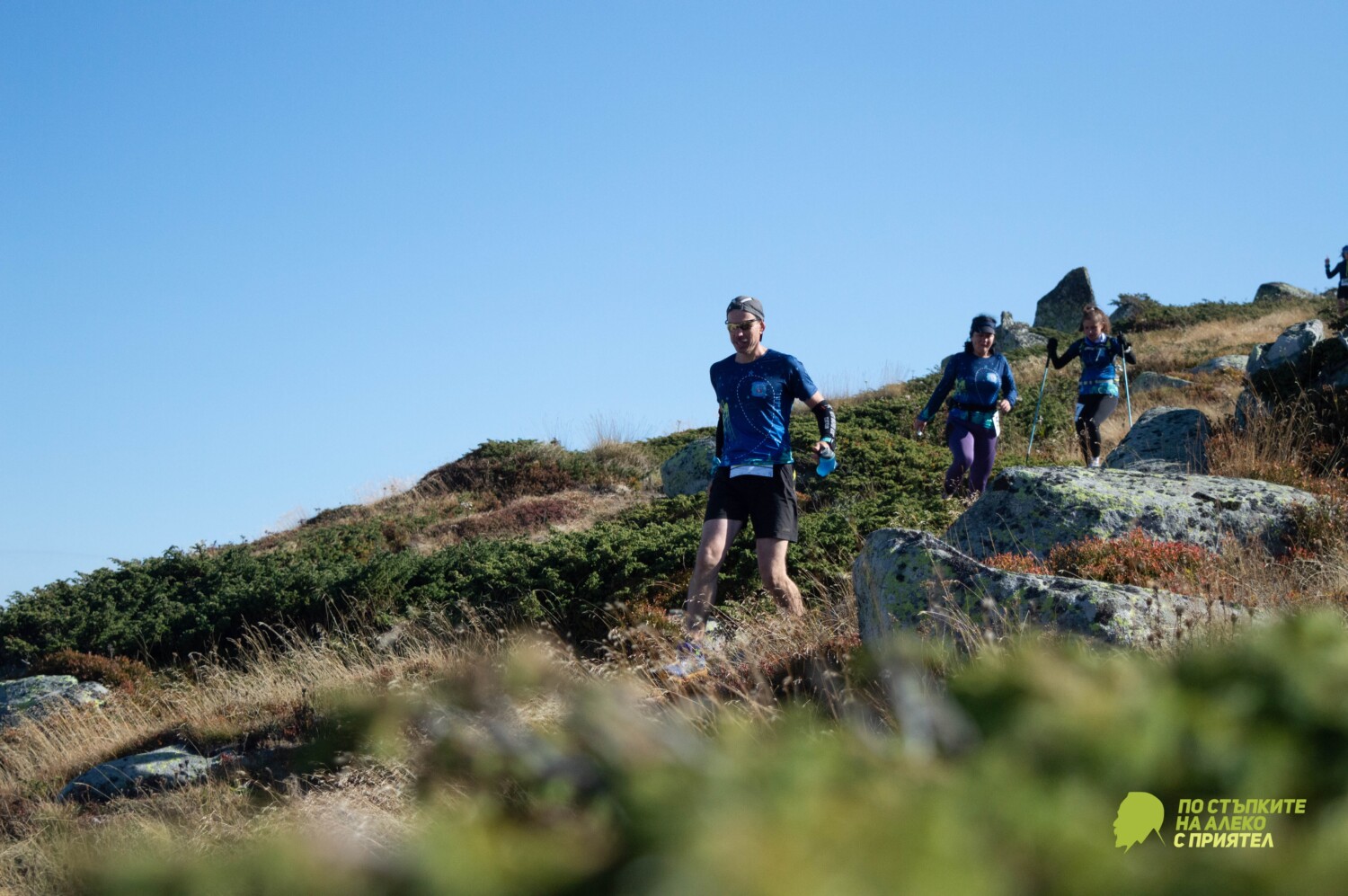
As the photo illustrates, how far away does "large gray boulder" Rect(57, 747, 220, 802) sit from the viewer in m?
7.12

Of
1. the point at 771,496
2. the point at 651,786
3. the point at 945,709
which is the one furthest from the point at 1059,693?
the point at 771,496

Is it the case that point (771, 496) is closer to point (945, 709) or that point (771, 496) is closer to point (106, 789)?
point (106, 789)

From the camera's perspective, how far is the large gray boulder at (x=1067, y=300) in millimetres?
42219

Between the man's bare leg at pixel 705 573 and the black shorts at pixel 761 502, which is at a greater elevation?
the black shorts at pixel 761 502

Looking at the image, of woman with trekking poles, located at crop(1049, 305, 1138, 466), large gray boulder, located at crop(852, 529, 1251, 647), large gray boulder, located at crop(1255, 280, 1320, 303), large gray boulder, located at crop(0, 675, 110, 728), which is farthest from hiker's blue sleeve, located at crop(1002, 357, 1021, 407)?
large gray boulder, located at crop(1255, 280, 1320, 303)

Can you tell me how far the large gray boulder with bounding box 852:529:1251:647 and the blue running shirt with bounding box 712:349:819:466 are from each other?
4.87 ft

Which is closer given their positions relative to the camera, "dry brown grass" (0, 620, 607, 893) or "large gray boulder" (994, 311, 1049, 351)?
"dry brown grass" (0, 620, 607, 893)

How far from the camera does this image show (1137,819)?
4.75ft

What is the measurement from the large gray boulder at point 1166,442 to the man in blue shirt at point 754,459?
6.32m

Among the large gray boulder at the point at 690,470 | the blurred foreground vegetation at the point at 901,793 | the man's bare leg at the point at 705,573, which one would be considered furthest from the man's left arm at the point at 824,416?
the large gray boulder at the point at 690,470

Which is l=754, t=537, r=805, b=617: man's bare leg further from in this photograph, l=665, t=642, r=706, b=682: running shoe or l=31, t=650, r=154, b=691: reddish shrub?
l=31, t=650, r=154, b=691: reddish shrub

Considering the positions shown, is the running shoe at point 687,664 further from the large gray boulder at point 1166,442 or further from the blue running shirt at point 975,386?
the large gray boulder at point 1166,442

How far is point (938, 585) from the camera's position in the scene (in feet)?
16.6

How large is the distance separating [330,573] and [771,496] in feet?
19.8
